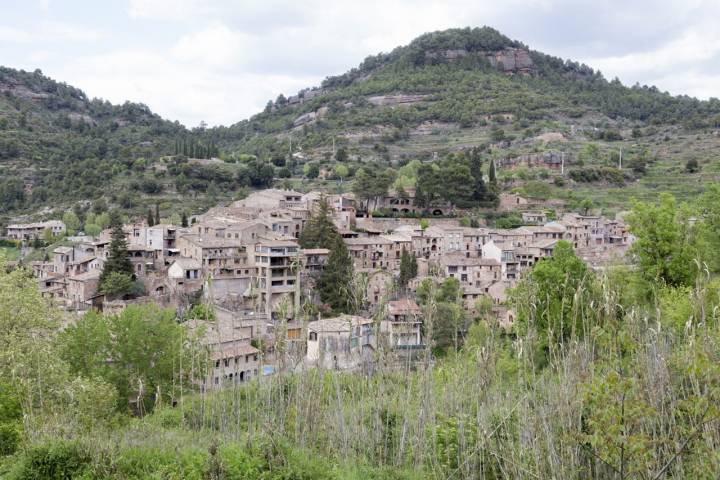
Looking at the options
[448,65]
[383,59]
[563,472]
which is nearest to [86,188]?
[563,472]

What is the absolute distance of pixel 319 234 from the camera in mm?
29953

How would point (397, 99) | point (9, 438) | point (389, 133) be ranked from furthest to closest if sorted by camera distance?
point (397, 99) → point (389, 133) → point (9, 438)

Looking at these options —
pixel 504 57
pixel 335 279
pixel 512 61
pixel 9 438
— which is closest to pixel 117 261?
pixel 335 279

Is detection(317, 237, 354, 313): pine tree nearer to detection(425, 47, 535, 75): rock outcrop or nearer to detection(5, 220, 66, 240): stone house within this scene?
detection(5, 220, 66, 240): stone house

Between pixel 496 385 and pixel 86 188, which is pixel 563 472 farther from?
pixel 86 188

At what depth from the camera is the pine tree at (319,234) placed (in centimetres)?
2973

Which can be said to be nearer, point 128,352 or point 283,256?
point 128,352

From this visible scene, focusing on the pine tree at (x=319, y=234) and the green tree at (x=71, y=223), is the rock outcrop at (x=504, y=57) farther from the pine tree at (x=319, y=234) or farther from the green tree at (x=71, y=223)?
the pine tree at (x=319, y=234)

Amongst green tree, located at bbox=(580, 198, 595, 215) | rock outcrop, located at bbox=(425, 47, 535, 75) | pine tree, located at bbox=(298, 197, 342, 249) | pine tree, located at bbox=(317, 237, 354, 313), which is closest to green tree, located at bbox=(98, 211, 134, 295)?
pine tree, located at bbox=(317, 237, 354, 313)

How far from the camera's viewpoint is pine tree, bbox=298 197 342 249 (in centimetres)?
2973

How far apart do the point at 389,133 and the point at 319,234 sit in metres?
38.1

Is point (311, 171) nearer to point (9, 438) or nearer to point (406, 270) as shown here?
point (406, 270)

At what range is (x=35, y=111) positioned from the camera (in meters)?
75.1

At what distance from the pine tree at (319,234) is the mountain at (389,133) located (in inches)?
574
